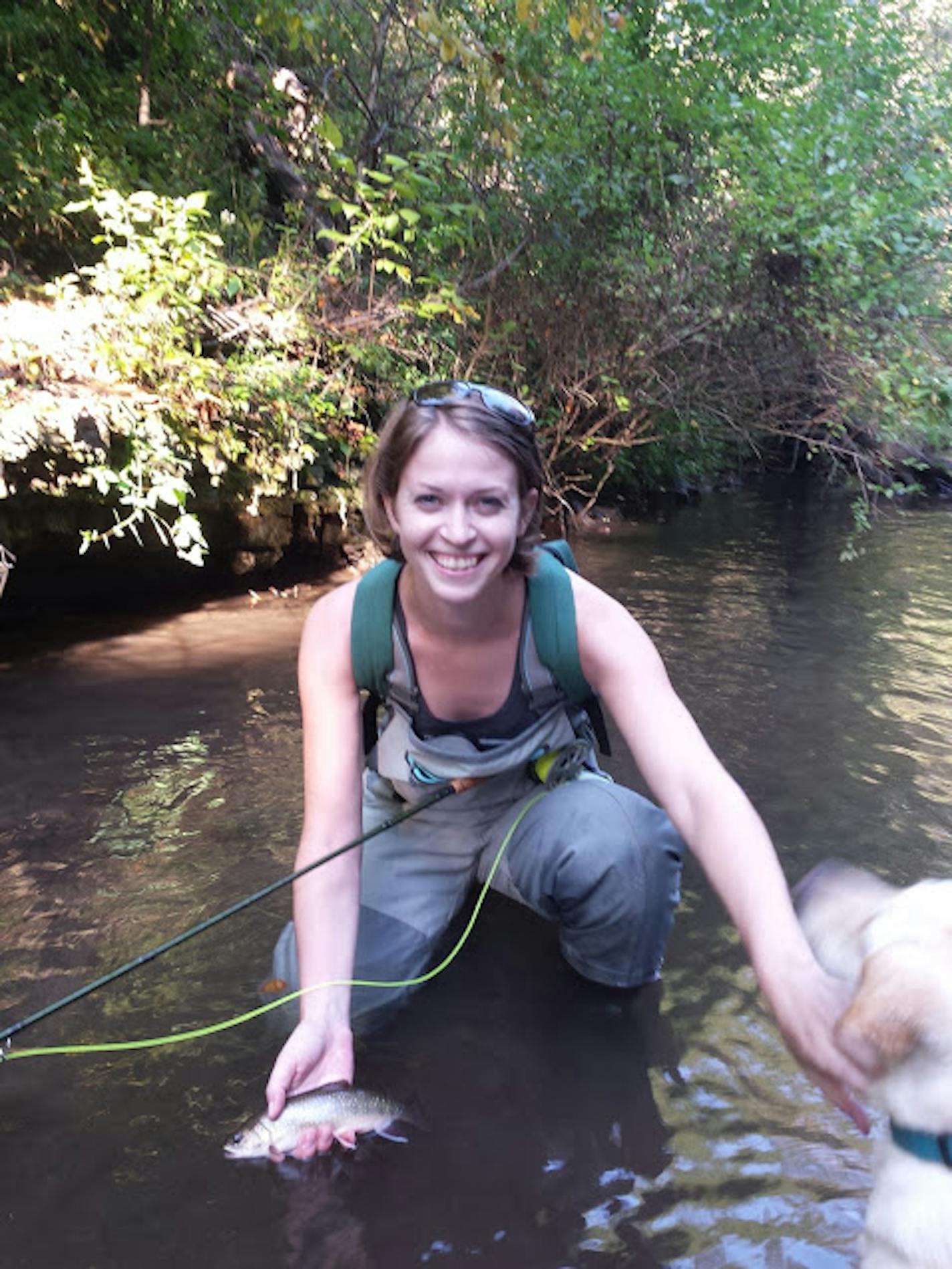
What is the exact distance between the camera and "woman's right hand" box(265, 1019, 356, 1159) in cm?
187

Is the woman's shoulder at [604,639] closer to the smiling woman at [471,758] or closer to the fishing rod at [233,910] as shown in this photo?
the smiling woman at [471,758]

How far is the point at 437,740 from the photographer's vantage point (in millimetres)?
2354

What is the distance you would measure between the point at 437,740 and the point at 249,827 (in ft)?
4.57

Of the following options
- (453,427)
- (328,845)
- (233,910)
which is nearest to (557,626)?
(453,427)

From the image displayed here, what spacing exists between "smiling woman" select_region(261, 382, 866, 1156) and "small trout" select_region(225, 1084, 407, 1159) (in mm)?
28

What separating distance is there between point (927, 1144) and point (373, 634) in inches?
58.1

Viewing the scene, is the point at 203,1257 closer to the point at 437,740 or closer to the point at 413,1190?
the point at 413,1190

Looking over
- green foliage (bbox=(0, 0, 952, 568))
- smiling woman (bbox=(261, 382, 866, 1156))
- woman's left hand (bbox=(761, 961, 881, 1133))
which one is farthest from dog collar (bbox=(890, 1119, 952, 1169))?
green foliage (bbox=(0, 0, 952, 568))

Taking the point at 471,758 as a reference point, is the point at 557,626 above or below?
above

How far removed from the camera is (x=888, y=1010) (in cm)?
107

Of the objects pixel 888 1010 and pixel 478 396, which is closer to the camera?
pixel 888 1010

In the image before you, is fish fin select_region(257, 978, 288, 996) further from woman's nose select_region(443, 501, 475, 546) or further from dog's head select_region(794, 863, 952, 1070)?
dog's head select_region(794, 863, 952, 1070)

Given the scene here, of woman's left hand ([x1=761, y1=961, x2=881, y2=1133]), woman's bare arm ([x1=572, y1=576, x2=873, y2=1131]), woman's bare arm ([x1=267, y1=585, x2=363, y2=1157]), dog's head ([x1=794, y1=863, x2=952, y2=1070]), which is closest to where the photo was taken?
dog's head ([x1=794, y1=863, x2=952, y2=1070])

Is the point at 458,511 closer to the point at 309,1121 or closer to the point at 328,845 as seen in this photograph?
the point at 328,845
